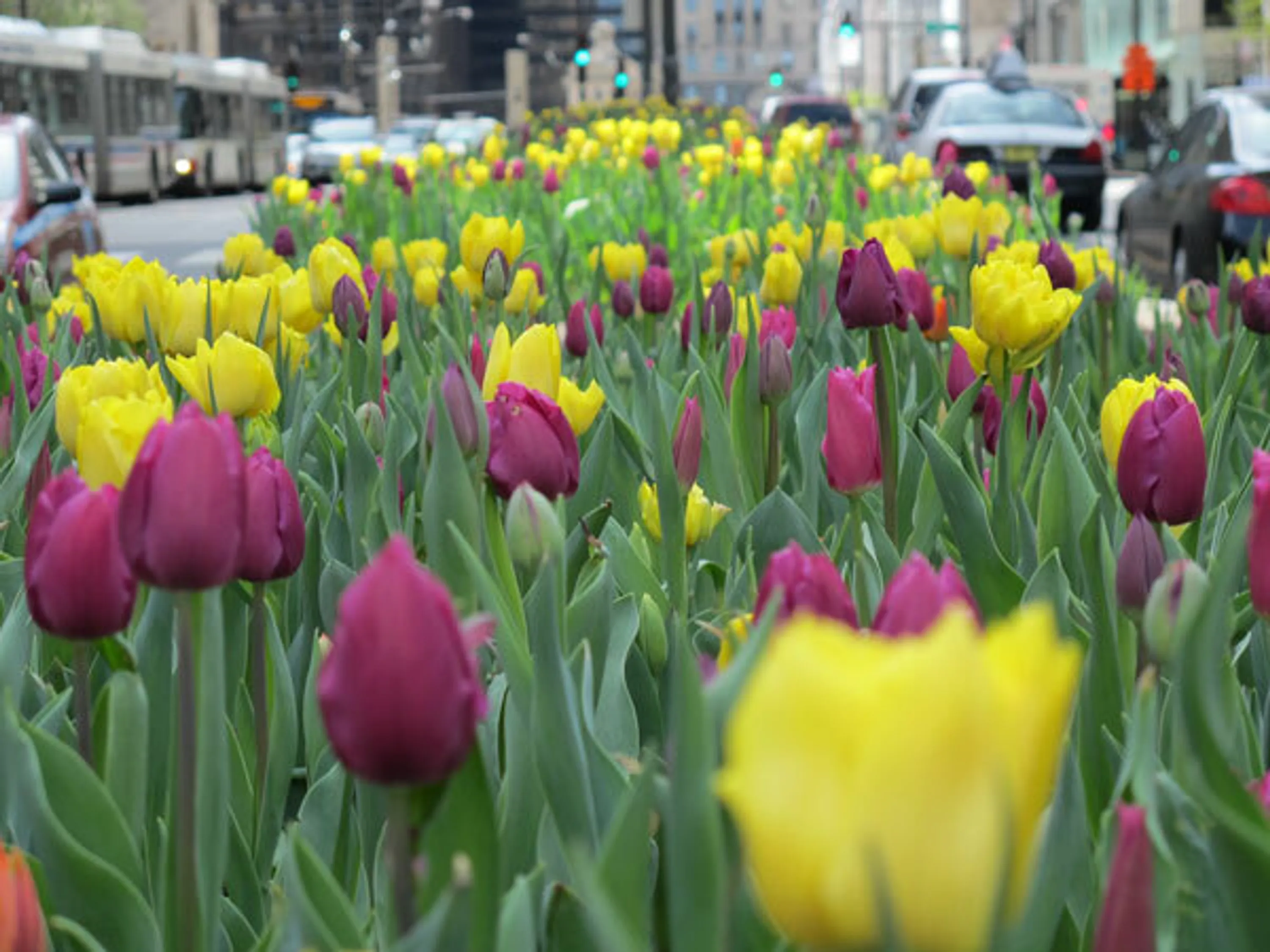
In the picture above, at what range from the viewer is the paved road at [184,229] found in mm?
17453

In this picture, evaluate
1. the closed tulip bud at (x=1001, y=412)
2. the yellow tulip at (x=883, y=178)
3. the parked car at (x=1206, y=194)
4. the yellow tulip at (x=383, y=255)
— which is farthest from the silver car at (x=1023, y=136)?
the closed tulip bud at (x=1001, y=412)

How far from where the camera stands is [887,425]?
2223 mm

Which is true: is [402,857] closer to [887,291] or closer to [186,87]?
[887,291]

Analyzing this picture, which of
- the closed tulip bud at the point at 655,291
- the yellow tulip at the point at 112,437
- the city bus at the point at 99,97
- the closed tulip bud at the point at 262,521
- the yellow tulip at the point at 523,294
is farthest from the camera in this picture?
the city bus at the point at 99,97

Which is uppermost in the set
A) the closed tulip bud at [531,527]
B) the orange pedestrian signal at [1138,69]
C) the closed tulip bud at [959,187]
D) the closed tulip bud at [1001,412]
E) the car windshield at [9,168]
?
the orange pedestrian signal at [1138,69]

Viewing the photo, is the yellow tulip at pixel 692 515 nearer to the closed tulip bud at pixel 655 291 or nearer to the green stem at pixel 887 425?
the green stem at pixel 887 425

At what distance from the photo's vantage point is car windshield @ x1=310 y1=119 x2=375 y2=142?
43312 mm

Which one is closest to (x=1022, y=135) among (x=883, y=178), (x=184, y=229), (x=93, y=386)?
(x=883, y=178)

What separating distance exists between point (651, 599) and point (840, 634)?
0.92 m

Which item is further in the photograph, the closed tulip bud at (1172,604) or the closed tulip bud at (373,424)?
the closed tulip bud at (373,424)

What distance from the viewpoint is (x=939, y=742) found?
1.95 ft

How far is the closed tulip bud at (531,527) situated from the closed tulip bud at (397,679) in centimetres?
69

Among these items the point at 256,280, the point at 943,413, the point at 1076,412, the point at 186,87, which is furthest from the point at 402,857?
the point at 186,87

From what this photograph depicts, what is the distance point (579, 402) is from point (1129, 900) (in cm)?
132
